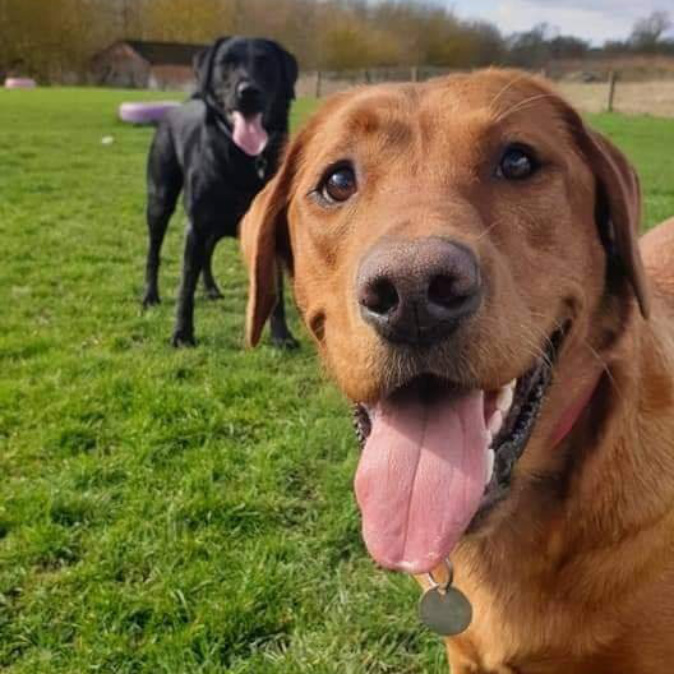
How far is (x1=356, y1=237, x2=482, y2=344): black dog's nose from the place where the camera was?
1724 mm

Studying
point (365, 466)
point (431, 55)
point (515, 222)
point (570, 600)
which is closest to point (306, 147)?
point (515, 222)

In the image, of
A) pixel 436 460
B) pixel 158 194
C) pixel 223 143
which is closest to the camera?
pixel 436 460

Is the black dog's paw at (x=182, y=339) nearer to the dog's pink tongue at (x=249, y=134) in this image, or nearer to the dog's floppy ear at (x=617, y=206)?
the dog's pink tongue at (x=249, y=134)

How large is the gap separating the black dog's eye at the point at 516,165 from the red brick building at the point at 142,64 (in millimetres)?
67986

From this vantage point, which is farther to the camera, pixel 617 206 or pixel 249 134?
pixel 249 134

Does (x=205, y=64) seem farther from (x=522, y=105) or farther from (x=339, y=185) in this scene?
(x=522, y=105)

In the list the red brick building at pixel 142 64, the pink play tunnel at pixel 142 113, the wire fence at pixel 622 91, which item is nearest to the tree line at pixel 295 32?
the red brick building at pixel 142 64

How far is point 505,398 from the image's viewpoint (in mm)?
2121

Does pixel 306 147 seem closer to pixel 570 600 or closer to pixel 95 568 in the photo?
pixel 570 600

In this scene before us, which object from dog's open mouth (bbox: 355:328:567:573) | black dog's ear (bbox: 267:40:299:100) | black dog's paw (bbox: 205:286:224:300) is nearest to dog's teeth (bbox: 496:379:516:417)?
dog's open mouth (bbox: 355:328:567:573)

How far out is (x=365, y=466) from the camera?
85.3 inches

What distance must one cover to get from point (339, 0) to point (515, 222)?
93640 mm

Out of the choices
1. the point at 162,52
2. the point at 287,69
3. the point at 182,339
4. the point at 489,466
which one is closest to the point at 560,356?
the point at 489,466

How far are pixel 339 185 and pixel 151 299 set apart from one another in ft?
14.7
